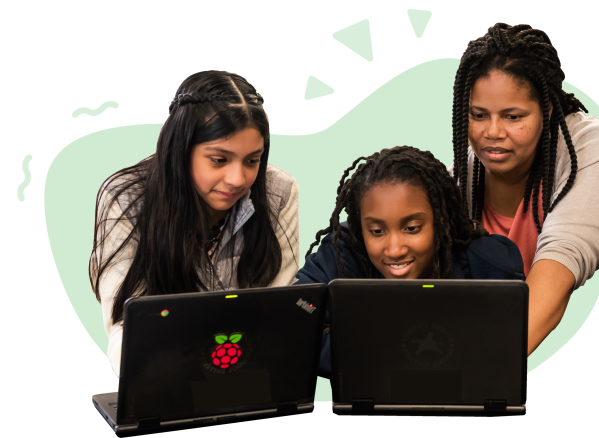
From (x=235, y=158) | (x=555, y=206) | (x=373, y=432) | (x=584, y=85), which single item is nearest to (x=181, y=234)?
(x=235, y=158)

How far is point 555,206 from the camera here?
1859 mm

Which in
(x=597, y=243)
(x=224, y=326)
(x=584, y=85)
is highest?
(x=584, y=85)

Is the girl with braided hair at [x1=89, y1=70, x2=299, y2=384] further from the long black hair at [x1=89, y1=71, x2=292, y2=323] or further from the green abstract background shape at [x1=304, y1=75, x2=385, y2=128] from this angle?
the green abstract background shape at [x1=304, y1=75, x2=385, y2=128]

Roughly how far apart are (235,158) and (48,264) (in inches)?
43.5

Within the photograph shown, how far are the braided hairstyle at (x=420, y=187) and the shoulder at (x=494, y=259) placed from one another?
0.04 meters

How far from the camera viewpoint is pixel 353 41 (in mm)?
2547

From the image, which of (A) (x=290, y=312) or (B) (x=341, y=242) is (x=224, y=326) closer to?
(A) (x=290, y=312)

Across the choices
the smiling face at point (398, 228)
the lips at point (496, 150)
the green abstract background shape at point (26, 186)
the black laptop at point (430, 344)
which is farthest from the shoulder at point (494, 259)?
the green abstract background shape at point (26, 186)

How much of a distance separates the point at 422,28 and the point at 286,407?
169cm

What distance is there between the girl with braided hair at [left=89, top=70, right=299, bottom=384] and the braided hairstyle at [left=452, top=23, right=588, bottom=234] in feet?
1.86

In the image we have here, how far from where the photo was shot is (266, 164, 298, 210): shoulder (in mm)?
2020

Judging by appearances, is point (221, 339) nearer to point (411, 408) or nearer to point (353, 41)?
point (411, 408)

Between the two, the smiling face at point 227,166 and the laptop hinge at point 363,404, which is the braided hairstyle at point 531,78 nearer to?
the smiling face at point 227,166

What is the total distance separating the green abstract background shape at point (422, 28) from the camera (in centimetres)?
252
